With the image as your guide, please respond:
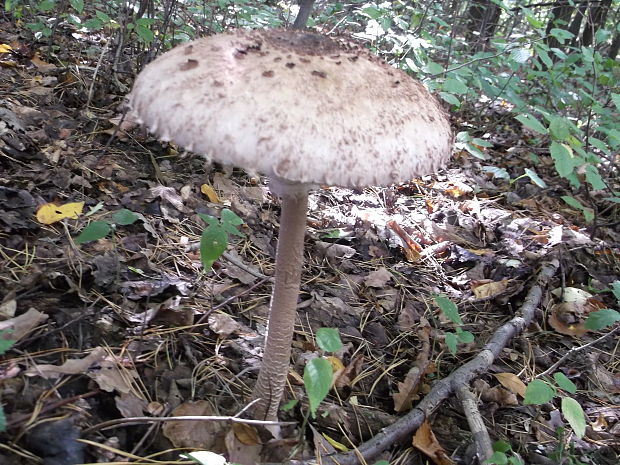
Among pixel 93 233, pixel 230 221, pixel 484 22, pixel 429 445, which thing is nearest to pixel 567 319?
pixel 429 445

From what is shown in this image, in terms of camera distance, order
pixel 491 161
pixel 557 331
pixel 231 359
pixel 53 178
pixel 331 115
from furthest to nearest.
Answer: pixel 491 161 → pixel 557 331 → pixel 53 178 → pixel 231 359 → pixel 331 115

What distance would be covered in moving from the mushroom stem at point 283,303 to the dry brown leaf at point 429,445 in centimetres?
71

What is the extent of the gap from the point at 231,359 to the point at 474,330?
1.67 meters

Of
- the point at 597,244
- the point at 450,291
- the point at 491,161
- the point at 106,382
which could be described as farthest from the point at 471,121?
the point at 106,382

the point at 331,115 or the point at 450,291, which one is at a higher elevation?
the point at 331,115

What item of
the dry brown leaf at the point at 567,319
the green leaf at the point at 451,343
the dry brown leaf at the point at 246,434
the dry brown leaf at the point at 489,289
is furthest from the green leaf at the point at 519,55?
the dry brown leaf at the point at 246,434

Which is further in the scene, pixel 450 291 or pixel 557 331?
pixel 450 291

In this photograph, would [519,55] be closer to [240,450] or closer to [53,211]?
[53,211]

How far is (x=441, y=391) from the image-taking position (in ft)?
8.20

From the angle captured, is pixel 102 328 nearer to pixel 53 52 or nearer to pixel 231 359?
pixel 231 359

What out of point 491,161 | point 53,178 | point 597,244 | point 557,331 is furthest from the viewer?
point 491,161

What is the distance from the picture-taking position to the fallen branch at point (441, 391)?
2.14 m

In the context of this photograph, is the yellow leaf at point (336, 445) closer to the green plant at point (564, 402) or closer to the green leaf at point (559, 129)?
the green plant at point (564, 402)

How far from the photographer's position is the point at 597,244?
165 inches
